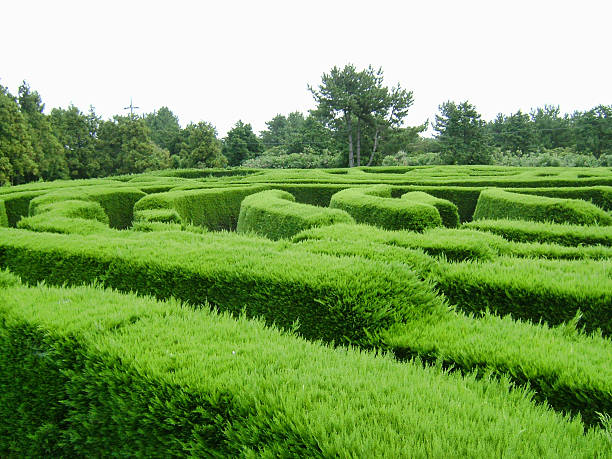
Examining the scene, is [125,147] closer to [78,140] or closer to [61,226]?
[78,140]

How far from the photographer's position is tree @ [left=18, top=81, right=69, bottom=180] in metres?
42.2

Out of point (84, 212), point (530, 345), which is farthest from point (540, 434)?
point (84, 212)

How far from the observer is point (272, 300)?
421 cm

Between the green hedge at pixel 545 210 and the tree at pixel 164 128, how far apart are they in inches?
2270

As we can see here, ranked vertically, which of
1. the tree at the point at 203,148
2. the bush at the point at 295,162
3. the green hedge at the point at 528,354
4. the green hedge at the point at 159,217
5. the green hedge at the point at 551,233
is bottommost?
the green hedge at the point at 528,354

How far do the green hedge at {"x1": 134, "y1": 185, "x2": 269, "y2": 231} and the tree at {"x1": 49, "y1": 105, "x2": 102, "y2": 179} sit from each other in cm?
4242

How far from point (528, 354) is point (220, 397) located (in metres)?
2.24

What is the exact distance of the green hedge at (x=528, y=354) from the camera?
265 centimetres

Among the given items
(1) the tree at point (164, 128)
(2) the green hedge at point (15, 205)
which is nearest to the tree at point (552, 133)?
(1) the tree at point (164, 128)

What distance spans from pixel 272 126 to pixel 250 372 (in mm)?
96782

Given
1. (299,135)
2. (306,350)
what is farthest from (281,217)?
(299,135)

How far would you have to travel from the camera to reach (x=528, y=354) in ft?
9.71

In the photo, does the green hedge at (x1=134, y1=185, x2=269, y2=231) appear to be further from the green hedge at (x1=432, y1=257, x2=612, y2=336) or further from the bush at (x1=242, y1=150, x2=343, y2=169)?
the bush at (x1=242, y1=150, x2=343, y2=169)

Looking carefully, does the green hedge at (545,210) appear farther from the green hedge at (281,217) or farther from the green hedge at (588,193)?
the green hedge at (281,217)
